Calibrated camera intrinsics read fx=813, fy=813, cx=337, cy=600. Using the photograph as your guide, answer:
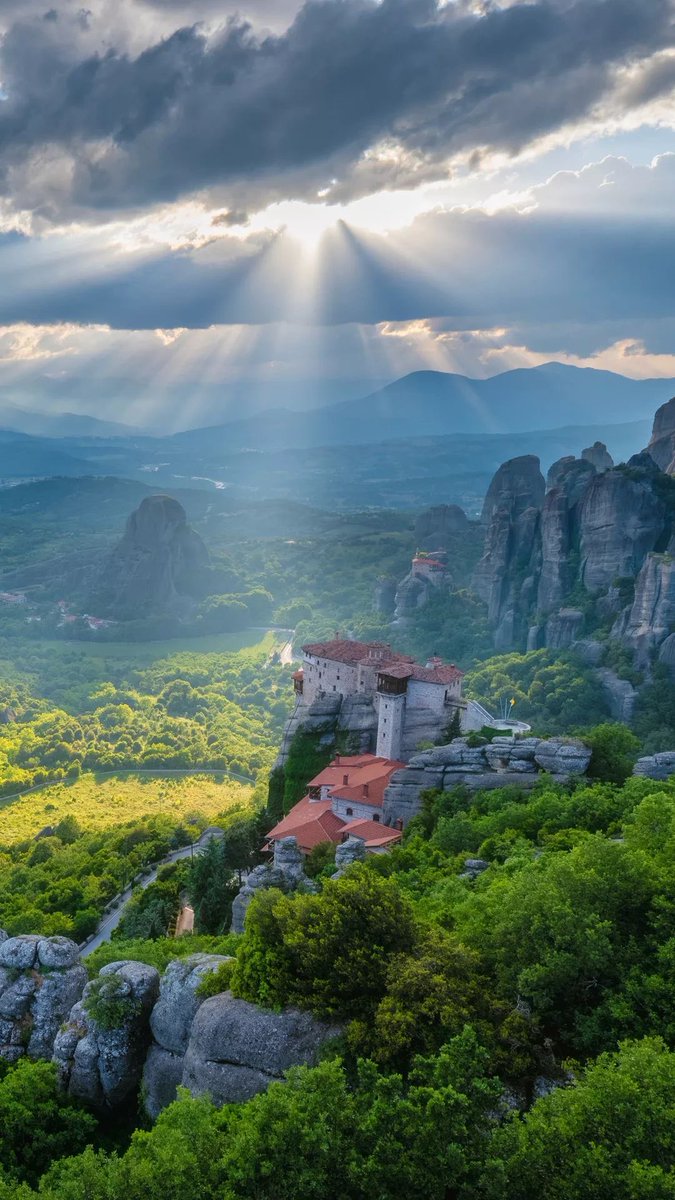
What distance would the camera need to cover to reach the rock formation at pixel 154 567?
152 m

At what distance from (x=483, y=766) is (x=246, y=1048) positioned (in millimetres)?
22405

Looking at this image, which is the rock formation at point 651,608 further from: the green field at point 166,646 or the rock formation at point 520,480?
the green field at point 166,646

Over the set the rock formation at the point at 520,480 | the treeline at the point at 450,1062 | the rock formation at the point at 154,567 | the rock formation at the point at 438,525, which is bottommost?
the rock formation at the point at 154,567

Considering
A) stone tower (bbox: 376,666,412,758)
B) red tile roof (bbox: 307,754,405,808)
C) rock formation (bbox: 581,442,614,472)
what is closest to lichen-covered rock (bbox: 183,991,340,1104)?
red tile roof (bbox: 307,754,405,808)

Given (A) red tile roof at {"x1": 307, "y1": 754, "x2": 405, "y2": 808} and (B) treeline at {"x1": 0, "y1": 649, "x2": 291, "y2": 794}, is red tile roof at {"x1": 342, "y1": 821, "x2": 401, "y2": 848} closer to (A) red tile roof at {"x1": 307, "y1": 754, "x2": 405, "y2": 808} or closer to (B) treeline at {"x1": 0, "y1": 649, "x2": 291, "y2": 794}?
(A) red tile roof at {"x1": 307, "y1": 754, "x2": 405, "y2": 808}

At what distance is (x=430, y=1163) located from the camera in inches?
416

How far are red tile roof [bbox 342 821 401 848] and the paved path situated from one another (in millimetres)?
8538

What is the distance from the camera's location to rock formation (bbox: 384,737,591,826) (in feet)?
109

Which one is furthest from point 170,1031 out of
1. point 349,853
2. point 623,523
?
point 623,523

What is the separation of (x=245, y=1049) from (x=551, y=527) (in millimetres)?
74108

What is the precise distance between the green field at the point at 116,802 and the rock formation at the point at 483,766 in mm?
27034

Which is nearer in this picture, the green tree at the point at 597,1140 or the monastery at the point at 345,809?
the green tree at the point at 597,1140

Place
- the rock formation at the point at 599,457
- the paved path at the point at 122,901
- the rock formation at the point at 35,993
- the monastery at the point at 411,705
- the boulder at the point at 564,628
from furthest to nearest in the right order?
the rock formation at the point at 599,457, the boulder at the point at 564,628, the monastery at the point at 411,705, the paved path at the point at 122,901, the rock formation at the point at 35,993

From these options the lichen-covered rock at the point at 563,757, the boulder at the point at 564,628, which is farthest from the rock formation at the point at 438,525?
the lichen-covered rock at the point at 563,757
